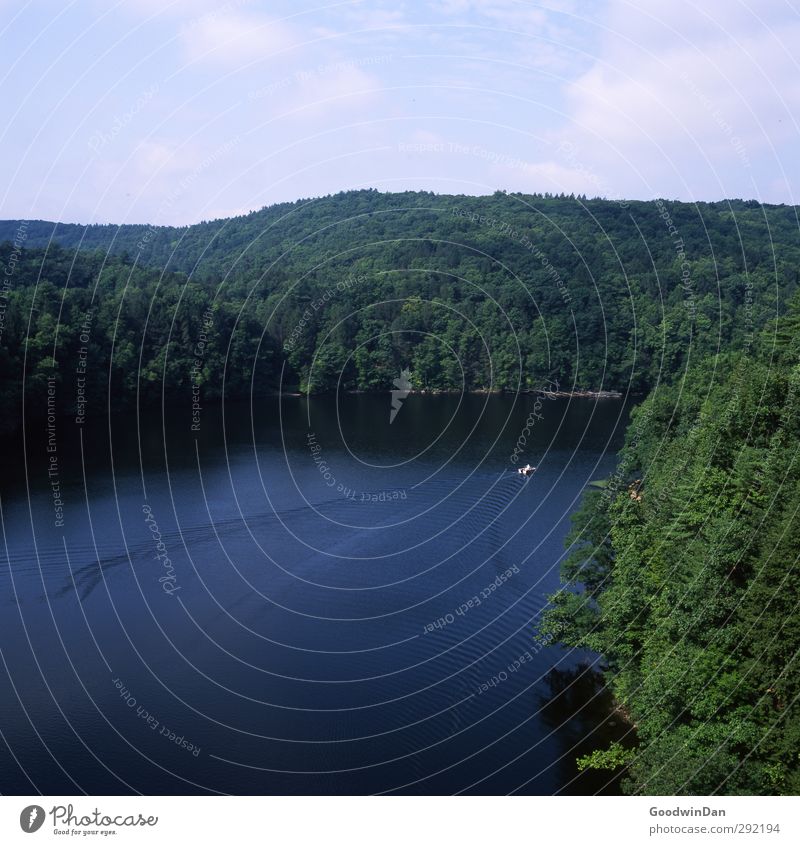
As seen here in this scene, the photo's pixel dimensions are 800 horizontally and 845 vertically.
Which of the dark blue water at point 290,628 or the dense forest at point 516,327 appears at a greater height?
the dense forest at point 516,327

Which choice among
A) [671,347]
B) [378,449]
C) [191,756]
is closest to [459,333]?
[671,347]

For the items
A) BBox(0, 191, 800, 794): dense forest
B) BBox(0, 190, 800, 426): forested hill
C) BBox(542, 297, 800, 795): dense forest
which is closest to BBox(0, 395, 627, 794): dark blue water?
BBox(542, 297, 800, 795): dense forest

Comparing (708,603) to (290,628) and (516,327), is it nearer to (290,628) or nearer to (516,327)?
(290,628)

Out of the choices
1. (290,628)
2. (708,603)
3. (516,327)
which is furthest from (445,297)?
(708,603)

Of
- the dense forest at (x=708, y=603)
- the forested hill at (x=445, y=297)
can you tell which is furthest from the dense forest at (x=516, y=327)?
the forested hill at (x=445, y=297)

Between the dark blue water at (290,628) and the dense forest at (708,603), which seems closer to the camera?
the dense forest at (708,603)

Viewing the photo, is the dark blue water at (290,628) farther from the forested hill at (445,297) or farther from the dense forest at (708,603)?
the forested hill at (445,297)

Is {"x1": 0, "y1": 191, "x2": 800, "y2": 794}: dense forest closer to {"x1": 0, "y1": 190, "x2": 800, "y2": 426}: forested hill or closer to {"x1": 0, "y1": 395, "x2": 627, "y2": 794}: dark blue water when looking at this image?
{"x1": 0, "y1": 190, "x2": 800, "y2": 426}: forested hill
